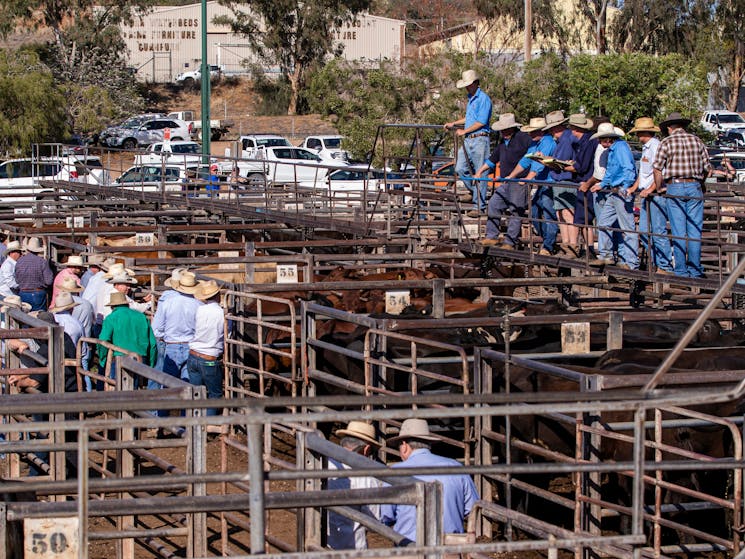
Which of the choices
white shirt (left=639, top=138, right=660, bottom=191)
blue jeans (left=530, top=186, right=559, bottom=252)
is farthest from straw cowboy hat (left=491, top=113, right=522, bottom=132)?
white shirt (left=639, top=138, right=660, bottom=191)

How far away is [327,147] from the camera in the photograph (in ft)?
153

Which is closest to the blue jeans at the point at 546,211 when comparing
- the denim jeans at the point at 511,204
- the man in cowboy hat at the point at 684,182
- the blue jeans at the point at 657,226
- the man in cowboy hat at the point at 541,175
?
the man in cowboy hat at the point at 541,175

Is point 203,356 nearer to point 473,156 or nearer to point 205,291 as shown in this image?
point 205,291

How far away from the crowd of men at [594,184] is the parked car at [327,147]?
87.2ft

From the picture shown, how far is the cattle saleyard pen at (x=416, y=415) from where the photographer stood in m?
4.08

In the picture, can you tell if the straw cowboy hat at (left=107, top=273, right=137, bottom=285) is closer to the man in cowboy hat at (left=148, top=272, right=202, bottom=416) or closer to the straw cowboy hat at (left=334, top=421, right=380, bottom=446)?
the man in cowboy hat at (left=148, top=272, right=202, bottom=416)

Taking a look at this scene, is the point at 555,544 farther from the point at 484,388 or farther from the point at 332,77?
the point at 332,77

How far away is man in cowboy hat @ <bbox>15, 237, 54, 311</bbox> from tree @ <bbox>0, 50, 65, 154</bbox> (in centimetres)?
3014

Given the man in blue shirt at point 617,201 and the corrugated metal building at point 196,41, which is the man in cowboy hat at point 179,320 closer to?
the man in blue shirt at point 617,201

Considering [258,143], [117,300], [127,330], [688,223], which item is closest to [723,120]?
[258,143]

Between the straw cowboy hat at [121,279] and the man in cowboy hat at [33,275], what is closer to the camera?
the straw cowboy hat at [121,279]

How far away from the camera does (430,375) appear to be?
9305 millimetres

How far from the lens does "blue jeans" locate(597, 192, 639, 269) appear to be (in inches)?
504

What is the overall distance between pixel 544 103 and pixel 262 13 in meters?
28.0
